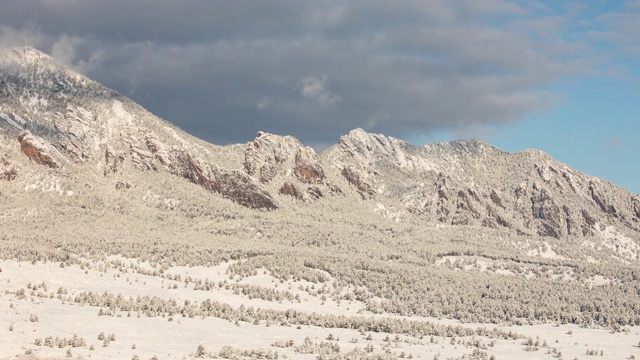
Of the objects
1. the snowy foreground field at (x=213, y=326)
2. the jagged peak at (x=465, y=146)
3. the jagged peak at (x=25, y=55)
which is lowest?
the snowy foreground field at (x=213, y=326)

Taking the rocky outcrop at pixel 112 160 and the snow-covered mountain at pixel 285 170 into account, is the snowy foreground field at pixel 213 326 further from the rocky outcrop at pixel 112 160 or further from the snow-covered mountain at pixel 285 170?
the snow-covered mountain at pixel 285 170

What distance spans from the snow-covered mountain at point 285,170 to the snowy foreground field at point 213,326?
79.5 feet

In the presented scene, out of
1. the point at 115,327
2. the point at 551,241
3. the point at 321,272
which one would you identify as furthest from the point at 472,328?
the point at 551,241

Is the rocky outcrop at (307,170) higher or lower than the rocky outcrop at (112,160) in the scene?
higher

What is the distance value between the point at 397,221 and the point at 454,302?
35.2 metres

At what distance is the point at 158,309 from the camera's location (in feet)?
134

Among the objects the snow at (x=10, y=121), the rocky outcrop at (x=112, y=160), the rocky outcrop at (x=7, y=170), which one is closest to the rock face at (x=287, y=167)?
the rocky outcrop at (x=112, y=160)

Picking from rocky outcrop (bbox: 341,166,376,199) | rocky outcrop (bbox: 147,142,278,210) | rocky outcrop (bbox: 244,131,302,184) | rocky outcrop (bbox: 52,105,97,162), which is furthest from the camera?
rocky outcrop (bbox: 341,166,376,199)

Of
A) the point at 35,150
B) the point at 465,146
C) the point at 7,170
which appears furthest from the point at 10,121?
the point at 465,146

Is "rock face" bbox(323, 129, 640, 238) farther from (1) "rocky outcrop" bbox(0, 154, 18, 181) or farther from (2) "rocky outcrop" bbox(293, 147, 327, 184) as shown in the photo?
(1) "rocky outcrop" bbox(0, 154, 18, 181)

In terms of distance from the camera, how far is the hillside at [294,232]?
4438 centimetres

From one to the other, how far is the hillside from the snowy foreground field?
261 mm

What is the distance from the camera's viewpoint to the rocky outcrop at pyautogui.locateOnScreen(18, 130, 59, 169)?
7050 centimetres

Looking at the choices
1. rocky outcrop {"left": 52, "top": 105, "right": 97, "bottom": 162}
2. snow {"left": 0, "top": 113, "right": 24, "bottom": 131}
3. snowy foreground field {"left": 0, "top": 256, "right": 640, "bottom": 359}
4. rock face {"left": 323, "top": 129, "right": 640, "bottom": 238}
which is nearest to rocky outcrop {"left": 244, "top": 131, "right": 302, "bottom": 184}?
rock face {"left": 323, "top": 129, "right": 640, "bottom": 238}
